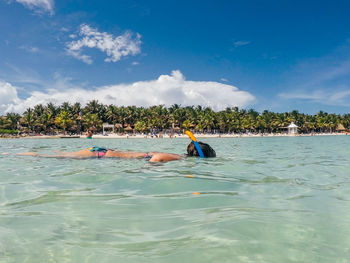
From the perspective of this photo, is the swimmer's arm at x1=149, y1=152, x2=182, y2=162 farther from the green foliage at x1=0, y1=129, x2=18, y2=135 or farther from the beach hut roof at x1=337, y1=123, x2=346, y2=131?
the beach hut roof at x1=337, y1=123, x2=346, y2=131

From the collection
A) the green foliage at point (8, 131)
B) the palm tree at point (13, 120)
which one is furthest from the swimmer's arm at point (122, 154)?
the palm tree at point (13, 120)

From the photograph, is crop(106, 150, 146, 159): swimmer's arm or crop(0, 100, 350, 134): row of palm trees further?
crop(0, 100, 350, 134): row of palm trees

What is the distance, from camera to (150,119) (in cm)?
7388

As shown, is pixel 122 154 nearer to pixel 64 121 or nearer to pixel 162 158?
pixel 162 158

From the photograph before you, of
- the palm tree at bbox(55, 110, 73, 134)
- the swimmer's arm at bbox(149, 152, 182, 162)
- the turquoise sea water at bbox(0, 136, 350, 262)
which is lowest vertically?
the turquoise sea water at bbox(0, 136, 350, 262)

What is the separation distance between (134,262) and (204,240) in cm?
52

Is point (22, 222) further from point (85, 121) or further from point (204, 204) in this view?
point (85, 121)

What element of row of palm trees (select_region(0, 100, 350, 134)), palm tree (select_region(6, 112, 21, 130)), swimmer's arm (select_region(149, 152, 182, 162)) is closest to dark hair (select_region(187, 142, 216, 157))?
swimmer's arm (select_region(149, 152, 182, 162))

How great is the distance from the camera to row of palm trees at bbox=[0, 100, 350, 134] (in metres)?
66.1

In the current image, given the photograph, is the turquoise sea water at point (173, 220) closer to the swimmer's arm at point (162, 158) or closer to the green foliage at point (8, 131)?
the swimmer's arm at point (162, 158)

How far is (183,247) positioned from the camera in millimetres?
1634

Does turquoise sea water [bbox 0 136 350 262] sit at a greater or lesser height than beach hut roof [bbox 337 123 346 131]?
lesser

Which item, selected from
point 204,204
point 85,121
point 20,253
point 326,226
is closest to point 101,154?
point 204,204

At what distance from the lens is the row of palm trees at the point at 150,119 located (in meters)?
66.1
